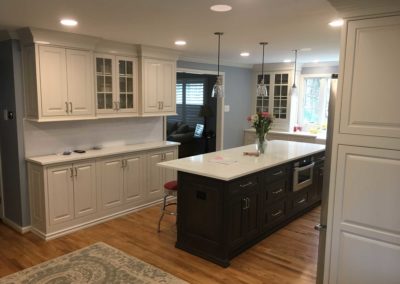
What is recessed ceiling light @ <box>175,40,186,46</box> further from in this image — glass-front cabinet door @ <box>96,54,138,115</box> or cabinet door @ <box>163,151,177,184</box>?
cabinet door @ <box>163,151,177,184</box>

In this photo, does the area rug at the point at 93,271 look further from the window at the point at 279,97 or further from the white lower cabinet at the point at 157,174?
Result: the window at the point at 279,97

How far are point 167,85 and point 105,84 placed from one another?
1.00m

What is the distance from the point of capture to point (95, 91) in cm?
420

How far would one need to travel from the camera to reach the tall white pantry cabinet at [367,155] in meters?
1.97

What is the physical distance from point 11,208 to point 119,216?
1.31 meters

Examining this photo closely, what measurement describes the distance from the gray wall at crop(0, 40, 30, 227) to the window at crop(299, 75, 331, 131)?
5.29 m

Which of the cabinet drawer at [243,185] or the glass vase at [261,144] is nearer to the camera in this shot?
the cabinet drawer at [243,185]

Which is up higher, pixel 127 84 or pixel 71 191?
pixel 127 84

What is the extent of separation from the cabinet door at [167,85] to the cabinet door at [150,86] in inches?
2.9

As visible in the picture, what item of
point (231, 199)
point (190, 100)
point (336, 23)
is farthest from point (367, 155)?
point (190, 100)

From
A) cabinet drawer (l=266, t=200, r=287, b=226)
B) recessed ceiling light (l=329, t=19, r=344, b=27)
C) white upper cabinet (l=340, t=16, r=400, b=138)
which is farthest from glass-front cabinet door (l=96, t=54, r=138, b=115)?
white upper cabinet (l=340, t=16, r=400, b=138)

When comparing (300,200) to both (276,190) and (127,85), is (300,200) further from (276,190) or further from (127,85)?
(127,85)

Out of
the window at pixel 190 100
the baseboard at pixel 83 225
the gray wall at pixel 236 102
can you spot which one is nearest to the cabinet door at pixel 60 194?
the baseboard at pixel 83 225

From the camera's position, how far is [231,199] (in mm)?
3162
